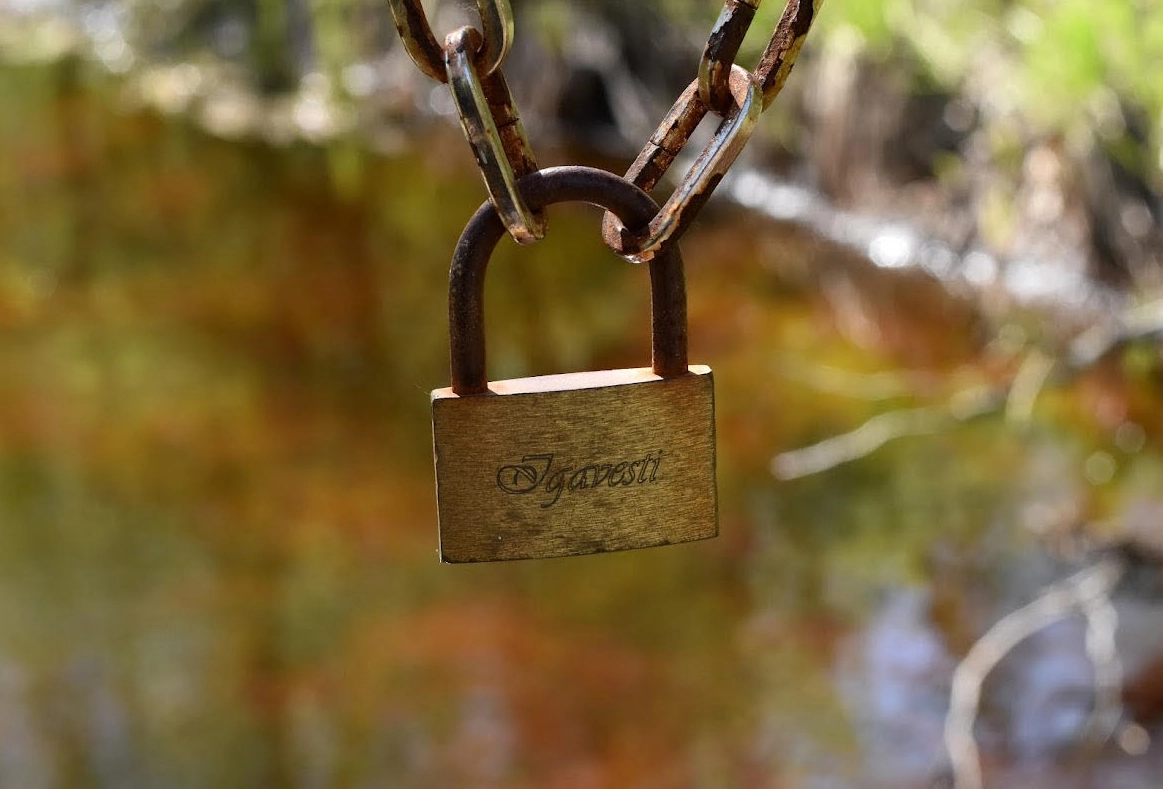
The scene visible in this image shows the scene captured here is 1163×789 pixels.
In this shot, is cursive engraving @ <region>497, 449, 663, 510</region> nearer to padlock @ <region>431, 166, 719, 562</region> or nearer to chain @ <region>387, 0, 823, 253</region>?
padlock @ <region>431, 166, 719, 562</region>

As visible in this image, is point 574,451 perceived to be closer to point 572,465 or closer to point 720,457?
point 572,465

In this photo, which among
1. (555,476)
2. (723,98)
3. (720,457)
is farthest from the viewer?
(720,457)

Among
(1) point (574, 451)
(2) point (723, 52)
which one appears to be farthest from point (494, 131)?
(1) point (574, 451)

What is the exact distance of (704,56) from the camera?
1083 mm

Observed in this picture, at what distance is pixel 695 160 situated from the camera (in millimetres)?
1107

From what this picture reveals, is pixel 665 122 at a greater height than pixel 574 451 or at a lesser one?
greater

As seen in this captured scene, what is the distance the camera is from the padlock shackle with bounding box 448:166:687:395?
109 cm

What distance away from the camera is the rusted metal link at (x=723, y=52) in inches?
41.6

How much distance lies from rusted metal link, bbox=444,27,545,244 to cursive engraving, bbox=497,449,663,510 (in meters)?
0.26

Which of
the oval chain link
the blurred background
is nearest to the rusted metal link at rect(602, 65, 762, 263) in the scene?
the oval chain link

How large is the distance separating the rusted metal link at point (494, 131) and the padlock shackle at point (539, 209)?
0.02 meters

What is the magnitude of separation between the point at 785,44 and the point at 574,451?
0.41m

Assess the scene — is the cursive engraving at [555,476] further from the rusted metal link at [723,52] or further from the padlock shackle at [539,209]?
the rusted metal link at [723,52]

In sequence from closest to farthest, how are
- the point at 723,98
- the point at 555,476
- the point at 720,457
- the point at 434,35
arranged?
the point at 434,35 → the point at 723,98 → the point at 555,476 → the point at 720,457
